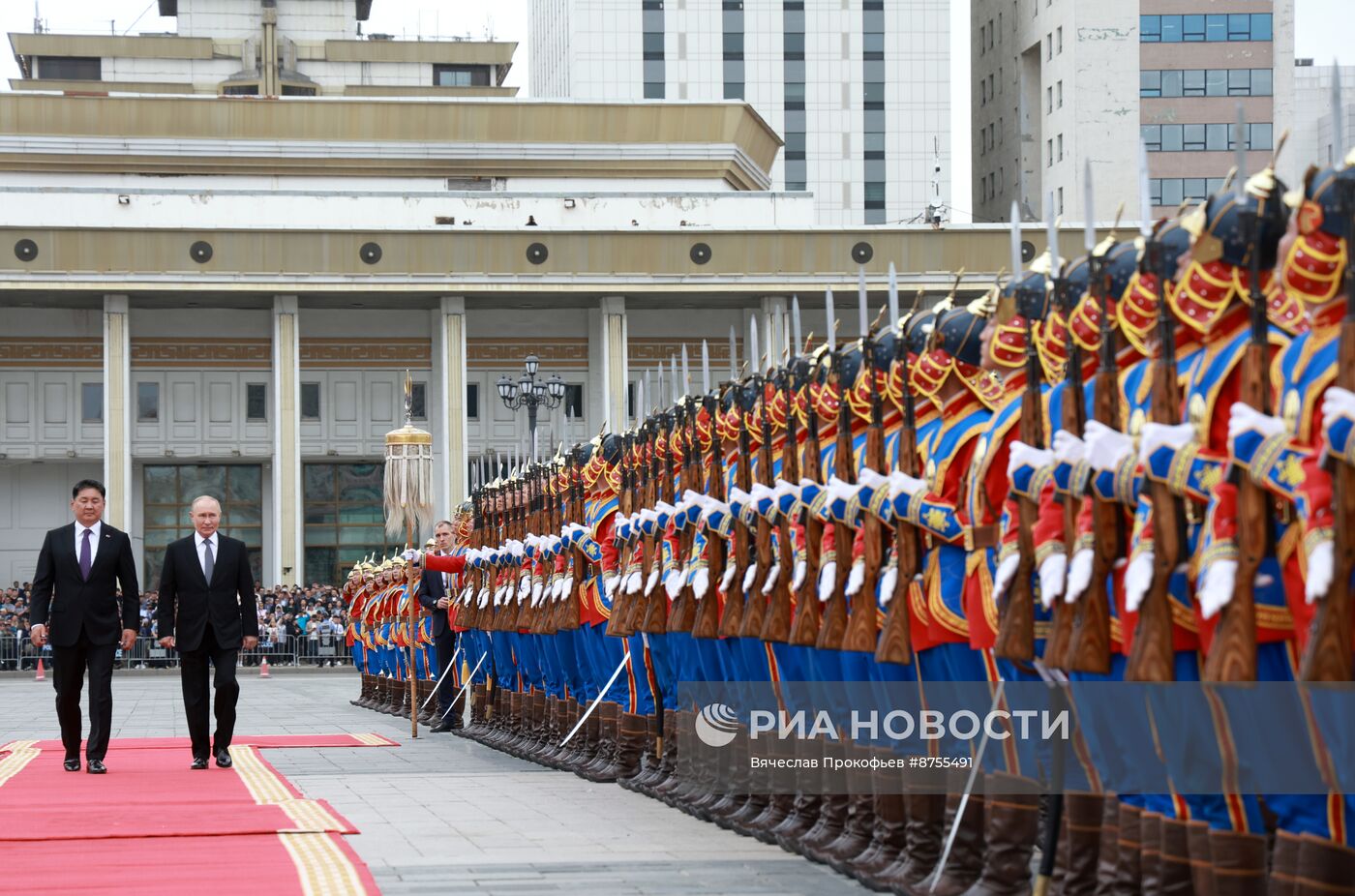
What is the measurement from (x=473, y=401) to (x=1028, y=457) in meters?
47.5

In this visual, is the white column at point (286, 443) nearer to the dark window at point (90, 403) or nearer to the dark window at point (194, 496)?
the dark window at point (194, 496)

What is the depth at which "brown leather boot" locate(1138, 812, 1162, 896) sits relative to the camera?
6.08 metres

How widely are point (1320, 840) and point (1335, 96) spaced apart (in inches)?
72.4

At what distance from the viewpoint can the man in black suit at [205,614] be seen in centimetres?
1282

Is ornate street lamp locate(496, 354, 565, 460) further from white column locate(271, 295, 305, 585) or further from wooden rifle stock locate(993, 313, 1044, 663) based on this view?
white column locate(271, 295, 305, 585)

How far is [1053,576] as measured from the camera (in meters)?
6.27

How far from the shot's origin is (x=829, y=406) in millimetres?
8797

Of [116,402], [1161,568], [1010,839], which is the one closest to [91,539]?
[1010,839]

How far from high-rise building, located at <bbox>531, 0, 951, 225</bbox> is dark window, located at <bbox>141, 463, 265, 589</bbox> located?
33068 mm

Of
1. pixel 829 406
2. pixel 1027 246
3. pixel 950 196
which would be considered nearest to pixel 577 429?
pixel 1027 246

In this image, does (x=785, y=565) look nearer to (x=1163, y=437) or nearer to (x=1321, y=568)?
(x=1163, y=437)

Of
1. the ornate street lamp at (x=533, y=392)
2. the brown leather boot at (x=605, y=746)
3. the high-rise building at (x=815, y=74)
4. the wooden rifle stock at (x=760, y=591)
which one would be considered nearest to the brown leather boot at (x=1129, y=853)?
the wooden rifle stock at (x=760, y=591)

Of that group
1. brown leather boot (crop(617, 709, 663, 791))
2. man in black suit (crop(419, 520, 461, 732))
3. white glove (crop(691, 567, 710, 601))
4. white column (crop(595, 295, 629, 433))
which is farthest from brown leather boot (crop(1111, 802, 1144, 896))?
white column (crop(595, 295, 629, 433))

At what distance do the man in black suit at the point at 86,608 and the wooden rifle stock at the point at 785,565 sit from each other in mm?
4577
